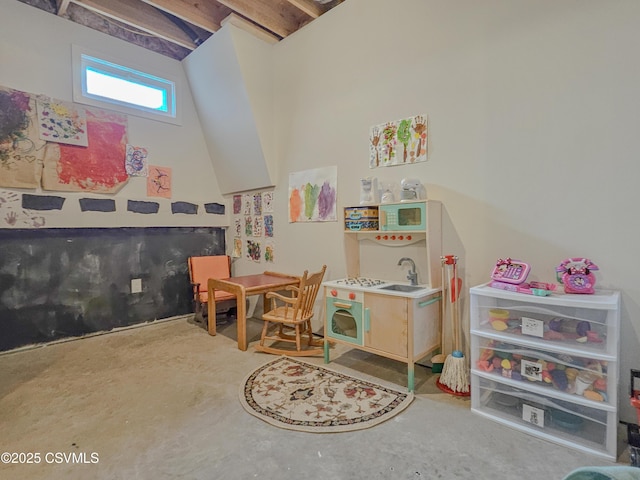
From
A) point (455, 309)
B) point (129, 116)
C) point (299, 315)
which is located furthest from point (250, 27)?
point (455, 309)

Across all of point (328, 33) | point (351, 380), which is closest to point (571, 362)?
point (351, 380)

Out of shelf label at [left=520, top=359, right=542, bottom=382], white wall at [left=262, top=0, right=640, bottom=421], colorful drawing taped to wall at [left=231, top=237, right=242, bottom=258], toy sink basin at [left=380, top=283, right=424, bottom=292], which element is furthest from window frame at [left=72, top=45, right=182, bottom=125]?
shelf label at [left=520, top=359, right=542, bottom=382]

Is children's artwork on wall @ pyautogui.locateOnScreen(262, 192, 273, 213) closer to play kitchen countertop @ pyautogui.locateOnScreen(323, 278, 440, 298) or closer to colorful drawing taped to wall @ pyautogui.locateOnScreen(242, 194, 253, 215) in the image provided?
colorful drawing taped to wall @ pyautogui.locateOnScreen(242, 194, 253, 215)

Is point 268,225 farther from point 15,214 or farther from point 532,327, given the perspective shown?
point 532,327

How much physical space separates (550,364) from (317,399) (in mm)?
1458

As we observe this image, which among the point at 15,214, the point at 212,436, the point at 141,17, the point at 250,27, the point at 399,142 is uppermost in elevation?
the point at 141,17

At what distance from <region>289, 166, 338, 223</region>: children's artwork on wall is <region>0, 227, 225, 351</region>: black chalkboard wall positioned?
1.62 m

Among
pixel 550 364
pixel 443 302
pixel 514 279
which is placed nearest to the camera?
pixel 550 364

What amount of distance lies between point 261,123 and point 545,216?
3.07m


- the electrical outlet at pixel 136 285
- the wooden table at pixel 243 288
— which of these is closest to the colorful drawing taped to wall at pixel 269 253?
the wooden table at pixel 243 288

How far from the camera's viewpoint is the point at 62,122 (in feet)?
11.3

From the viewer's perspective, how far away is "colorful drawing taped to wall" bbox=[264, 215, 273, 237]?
423 centimetres

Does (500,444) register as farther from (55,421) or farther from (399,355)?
(55,421)

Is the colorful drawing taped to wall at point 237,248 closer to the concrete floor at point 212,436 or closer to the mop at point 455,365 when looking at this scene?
the concrete floor at point 212,436
